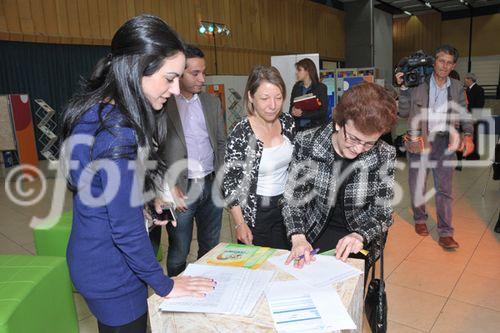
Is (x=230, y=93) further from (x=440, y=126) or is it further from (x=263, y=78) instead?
(x=263, y=78)

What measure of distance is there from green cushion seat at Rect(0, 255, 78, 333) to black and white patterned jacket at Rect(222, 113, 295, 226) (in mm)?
998

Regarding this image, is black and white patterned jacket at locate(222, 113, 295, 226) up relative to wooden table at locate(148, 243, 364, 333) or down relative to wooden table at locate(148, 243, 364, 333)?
up

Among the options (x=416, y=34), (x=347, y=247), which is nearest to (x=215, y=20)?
(x=347, y=247)

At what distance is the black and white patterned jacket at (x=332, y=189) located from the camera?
1.65 meters

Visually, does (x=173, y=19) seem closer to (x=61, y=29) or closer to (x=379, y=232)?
(x=61, y=29)

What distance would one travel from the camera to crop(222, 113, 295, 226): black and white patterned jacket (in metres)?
1.96

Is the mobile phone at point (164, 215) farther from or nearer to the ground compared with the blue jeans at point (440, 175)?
farther from the ground

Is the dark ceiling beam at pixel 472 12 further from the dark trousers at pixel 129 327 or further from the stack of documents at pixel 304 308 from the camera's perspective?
the dark trousers at pixel 129 327

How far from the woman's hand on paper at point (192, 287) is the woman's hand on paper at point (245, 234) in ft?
2.64

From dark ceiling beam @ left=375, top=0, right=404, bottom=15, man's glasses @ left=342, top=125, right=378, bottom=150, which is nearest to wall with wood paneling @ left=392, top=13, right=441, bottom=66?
dark ceiling beam @ left=375, top=0, right=404, bottom=15

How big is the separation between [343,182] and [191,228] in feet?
3.36

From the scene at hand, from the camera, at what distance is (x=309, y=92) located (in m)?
4.61

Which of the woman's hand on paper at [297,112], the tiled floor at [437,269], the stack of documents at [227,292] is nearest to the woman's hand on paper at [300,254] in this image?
the stack of documents at [227,292]

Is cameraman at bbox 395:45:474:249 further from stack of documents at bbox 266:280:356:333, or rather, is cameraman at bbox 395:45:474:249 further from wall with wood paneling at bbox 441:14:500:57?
wall with wood paneling at bbox 441:14:500:57
